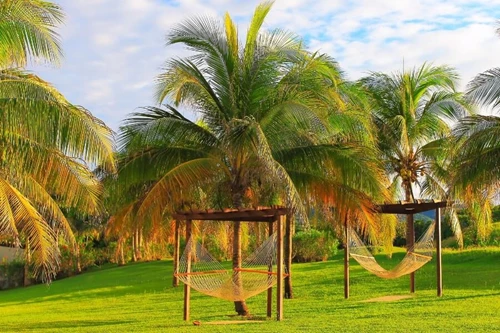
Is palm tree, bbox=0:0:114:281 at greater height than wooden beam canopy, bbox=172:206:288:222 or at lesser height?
greater

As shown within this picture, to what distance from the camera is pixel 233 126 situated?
33.7 feet

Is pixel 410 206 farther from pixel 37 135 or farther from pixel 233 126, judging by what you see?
pixel 37 135

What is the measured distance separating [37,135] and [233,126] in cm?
356

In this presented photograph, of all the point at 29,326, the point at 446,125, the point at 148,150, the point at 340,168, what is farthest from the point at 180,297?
the point at 446,125

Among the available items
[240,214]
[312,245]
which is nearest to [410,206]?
[240,214]

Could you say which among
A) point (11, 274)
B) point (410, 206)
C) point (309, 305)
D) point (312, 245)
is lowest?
point (11, 274)

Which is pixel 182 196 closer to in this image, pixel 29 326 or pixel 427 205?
pixel 29 326

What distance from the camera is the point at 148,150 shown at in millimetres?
10977

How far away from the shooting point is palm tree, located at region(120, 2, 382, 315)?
1052 centimetres

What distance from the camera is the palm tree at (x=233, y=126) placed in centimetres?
1052

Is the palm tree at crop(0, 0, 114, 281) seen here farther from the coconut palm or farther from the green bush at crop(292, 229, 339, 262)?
the green bush at crop(292, 229, 339, 262)

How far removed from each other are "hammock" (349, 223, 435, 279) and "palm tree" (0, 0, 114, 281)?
5086 mm

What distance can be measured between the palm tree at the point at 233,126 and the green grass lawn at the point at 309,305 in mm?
1541

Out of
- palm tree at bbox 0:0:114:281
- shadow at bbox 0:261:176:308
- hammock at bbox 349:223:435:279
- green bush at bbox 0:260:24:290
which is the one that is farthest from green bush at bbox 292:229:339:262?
palm tree at bbox 0:0:114:281
